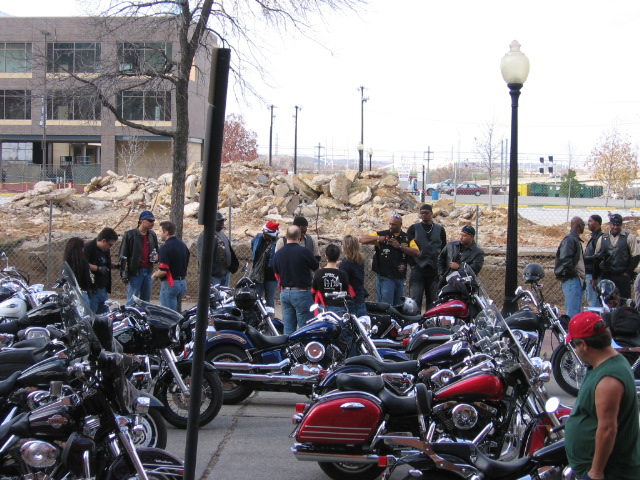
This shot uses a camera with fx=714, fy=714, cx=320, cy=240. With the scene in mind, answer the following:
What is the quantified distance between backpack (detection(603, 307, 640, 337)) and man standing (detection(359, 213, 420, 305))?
3723 mm

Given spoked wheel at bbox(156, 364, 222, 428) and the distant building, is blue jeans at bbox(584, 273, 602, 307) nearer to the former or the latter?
spoked wheel at bbox(156, 364, 222, 428)

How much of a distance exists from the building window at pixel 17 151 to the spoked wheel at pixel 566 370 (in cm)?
5679

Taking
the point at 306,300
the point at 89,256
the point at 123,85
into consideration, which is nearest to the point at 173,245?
the point at 89,256

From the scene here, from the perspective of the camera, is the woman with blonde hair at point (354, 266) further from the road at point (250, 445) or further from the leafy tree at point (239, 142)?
the leafy tree at point (239, 142)

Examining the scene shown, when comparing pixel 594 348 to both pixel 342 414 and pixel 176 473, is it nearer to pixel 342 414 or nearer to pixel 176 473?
pixel 342 414

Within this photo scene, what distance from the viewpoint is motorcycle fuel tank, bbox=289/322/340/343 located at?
7.44 meters

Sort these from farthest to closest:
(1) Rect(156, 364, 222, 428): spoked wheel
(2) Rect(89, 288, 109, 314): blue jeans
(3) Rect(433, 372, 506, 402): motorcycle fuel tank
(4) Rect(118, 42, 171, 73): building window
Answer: (4) Rect(118, 42, 171, 73): building window
(2) Rect(89, 288, 109, 314): blue jeans
(1) Rect(156, 364, 222, 428): spoked wheel
(3) Rect(433, 372, 506, 402): motorcycle fuel tank

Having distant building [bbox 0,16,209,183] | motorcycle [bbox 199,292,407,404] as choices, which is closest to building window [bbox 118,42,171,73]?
motorcycle [bbox 199,292,407,404]

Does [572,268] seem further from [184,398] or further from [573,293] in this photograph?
[184,398]

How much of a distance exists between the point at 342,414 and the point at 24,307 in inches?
208

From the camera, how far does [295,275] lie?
9.40 meters

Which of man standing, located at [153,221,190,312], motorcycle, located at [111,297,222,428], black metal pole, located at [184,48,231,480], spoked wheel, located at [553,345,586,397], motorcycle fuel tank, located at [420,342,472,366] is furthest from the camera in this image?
man standing, located at [153,221,190,312]

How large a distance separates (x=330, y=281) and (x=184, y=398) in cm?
248

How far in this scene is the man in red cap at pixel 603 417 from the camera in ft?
12.1
